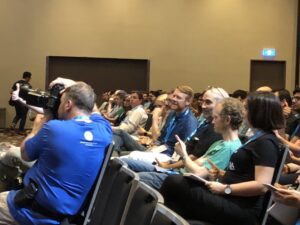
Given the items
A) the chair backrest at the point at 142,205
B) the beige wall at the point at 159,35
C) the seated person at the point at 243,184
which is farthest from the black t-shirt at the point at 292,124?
the beige wall at the point at 159,35

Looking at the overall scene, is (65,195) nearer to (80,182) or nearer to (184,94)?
(80,182)

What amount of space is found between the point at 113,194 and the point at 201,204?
0.63 meters

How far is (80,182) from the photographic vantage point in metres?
2.64

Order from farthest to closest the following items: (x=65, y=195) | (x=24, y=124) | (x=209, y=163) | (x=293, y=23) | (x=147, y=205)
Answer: (x=293, y=23) → (x=24, y=124) → (x=209, y=163) → (x=65, y=195) → (x=147, y=205)

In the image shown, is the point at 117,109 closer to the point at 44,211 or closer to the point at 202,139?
the point at 202,139

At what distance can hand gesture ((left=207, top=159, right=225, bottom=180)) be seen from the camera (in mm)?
3146

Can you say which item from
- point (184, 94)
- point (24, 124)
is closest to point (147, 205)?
point (184, 94)

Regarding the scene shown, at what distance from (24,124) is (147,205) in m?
11.5

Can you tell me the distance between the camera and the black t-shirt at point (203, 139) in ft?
11.8

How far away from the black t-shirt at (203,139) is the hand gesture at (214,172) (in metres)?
0.35

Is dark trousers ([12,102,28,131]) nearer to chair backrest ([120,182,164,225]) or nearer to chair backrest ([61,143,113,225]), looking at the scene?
chair backrest ([61,143,113,225])

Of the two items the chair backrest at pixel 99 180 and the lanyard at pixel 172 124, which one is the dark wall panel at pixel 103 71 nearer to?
the lanyard at pixel 172 124

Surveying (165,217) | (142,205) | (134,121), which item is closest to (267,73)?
(134,121)

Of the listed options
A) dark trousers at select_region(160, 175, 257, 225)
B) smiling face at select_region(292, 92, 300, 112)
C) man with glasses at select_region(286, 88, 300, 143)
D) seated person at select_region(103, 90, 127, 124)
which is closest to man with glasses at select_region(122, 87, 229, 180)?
dark trousers at select_region(160, 175, 257, 225)
